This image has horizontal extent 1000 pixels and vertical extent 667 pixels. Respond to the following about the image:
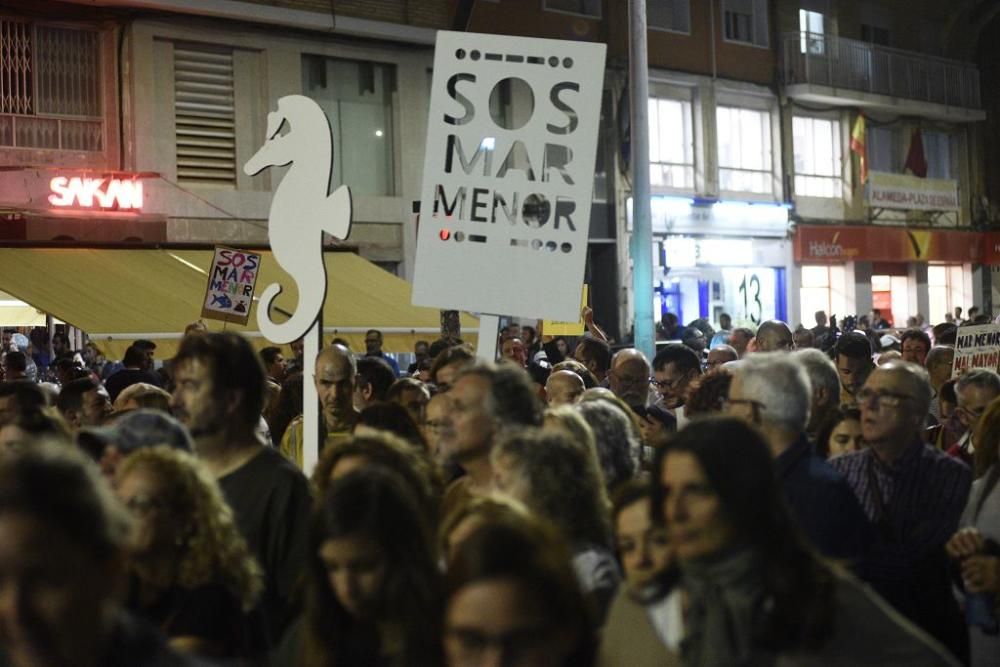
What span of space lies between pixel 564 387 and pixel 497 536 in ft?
19.2

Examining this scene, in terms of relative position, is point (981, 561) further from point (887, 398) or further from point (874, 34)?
point (874, 34)

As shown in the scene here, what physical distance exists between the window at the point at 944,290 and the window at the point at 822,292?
4.21 metres

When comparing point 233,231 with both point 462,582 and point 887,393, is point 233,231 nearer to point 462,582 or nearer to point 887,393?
point 887,393

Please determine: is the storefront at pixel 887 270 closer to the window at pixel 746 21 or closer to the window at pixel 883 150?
the window at pixel 883 150

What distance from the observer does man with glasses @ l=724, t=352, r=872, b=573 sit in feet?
15.8

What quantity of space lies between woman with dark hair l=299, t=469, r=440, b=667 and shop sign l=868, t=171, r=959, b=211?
33.7 m

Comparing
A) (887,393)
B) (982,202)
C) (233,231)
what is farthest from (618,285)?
(887,393)

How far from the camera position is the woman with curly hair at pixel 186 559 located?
3861mm

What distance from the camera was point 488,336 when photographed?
26.3 feet

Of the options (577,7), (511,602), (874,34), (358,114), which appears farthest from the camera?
(874,34)

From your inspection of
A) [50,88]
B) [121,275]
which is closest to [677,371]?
[121,275]

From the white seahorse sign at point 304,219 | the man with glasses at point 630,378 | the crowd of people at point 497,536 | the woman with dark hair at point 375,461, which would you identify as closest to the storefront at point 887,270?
the man with glasses at point 630,378

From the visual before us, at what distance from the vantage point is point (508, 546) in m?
3.06

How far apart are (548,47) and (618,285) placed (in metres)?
21.4
